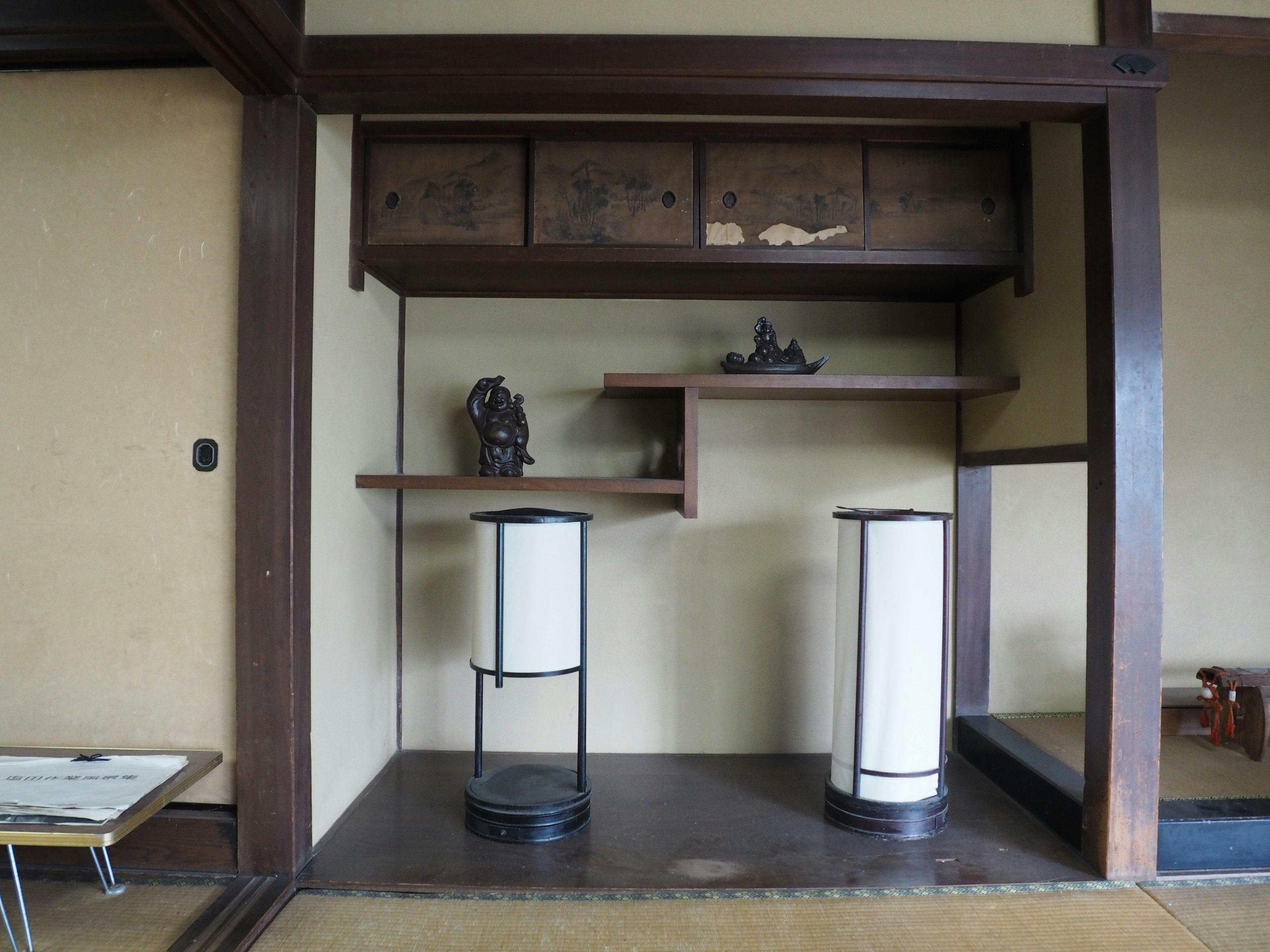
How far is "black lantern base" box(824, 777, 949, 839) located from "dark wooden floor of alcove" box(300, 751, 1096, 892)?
3cm

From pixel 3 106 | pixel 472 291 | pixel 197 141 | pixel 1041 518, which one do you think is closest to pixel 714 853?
pixel 1041 518

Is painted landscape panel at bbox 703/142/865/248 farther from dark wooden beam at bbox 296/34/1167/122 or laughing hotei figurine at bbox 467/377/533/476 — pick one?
laughing hotei figurine at bbox 467/377/533/476

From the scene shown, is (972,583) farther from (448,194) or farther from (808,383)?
(448,194)

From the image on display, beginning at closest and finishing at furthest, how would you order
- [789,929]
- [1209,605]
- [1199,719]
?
[789,929] → [1199,719] → [1209,605]

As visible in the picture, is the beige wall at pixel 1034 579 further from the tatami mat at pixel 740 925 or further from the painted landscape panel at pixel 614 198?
the painted landscape panel at pixel 614 198

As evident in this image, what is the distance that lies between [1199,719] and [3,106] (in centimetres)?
373

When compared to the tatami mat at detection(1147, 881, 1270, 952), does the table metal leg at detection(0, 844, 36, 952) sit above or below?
above

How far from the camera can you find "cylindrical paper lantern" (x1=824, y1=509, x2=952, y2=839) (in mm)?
1916

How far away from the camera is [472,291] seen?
8.15 ft

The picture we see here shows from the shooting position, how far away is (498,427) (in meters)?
2.19

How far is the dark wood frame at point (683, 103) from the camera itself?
1741mm

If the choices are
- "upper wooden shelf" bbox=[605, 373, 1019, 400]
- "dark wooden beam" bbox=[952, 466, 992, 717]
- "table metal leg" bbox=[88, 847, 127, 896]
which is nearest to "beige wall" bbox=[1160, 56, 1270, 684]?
"dark wooden beam" bbox=[952, 466, 992, 717]

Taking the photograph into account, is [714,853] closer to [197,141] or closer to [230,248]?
[230,248]

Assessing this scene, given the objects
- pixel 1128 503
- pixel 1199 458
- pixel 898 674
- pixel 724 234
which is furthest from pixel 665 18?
pixel 1199 458
